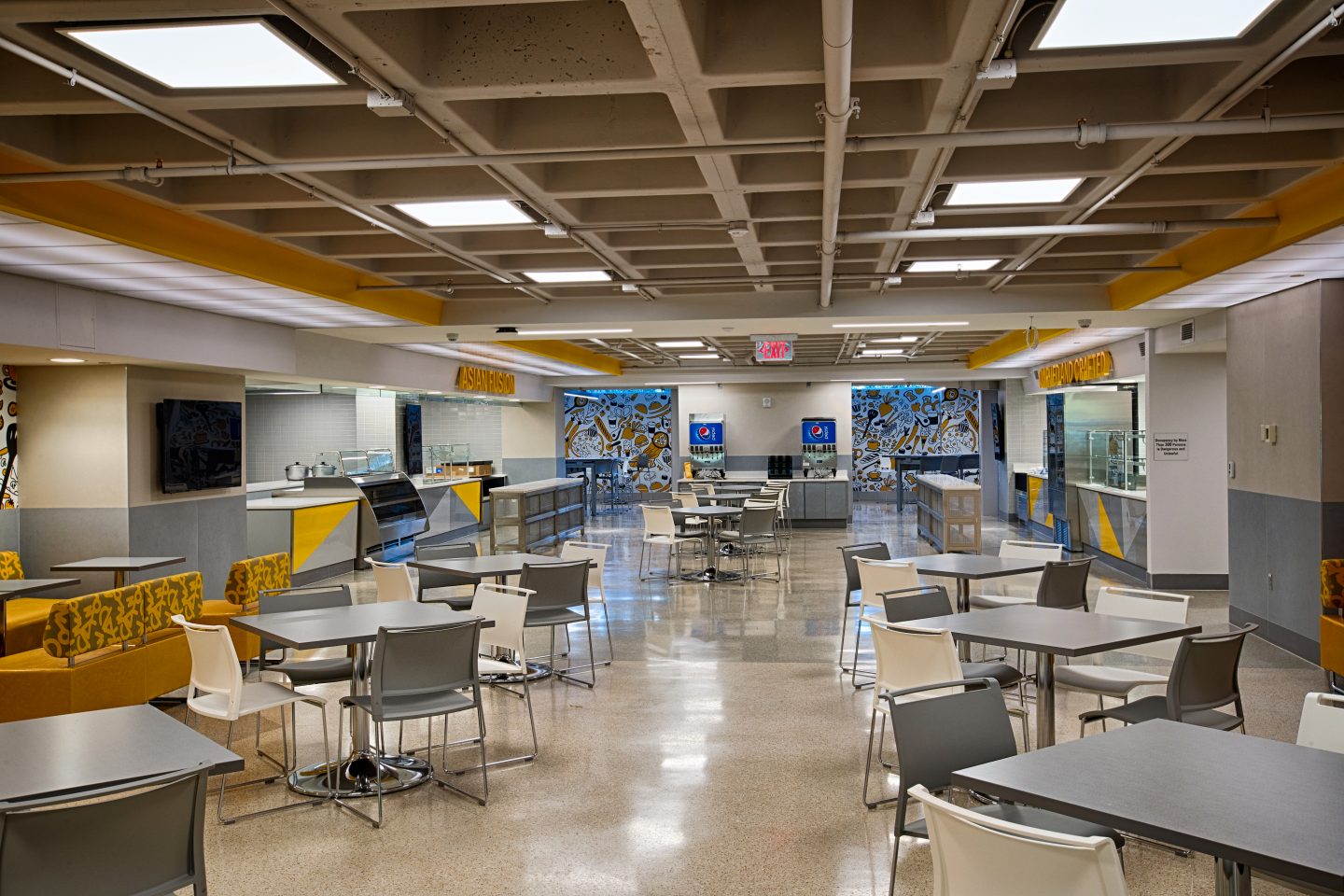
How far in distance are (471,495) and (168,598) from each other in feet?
31.0

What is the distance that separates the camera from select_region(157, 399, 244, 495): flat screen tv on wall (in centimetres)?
834

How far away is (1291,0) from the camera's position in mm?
3096

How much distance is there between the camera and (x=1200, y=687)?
3.86m

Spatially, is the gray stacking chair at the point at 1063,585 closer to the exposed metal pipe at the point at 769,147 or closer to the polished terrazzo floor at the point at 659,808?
the polished terrazzo floor at the point at 659,808

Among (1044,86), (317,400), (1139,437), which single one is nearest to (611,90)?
(1044,86)

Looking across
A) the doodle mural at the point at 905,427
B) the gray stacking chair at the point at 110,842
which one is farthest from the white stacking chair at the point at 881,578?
the doodle mural at the point at 905,427

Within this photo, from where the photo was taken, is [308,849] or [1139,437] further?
[1139,437]

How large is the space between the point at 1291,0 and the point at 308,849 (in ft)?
15.8

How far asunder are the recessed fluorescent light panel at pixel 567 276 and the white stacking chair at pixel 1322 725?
5.73 m

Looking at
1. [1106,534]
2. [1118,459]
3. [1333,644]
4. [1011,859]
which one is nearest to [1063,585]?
[1333,644]

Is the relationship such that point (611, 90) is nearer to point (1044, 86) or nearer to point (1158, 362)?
point (1044, 86)

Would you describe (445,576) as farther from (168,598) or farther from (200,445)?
(200,445)

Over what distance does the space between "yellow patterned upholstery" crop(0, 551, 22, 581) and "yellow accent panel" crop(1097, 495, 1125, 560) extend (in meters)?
11.2

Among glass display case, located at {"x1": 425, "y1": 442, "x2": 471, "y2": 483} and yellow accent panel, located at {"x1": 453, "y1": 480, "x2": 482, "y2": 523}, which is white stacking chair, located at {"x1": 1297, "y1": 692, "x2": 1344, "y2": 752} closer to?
yellow accent panel, located at {"x1": 453, "y1": 480, "x2": 482, "y2": 523}
